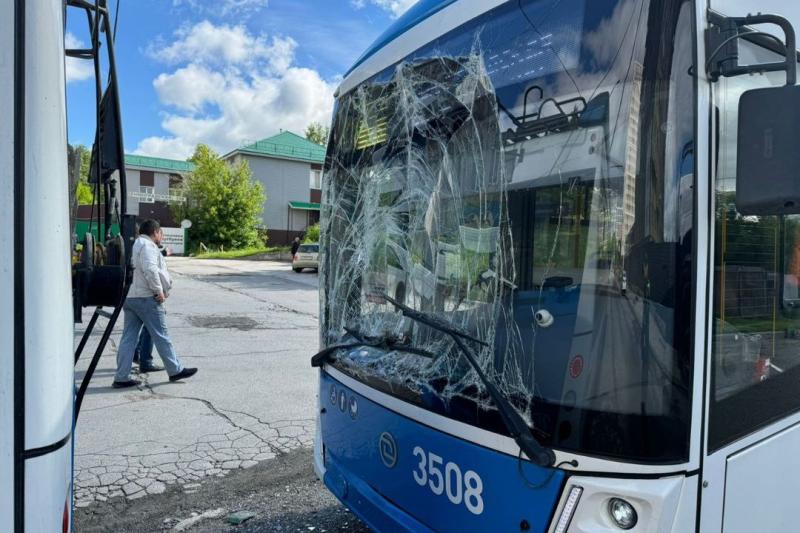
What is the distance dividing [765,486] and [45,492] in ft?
7.01

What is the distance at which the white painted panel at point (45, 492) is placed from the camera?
136cm

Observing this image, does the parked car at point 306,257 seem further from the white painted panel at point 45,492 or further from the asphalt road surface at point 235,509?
→ the white painted panel at point 45,492

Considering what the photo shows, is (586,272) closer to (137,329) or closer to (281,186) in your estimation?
(137,329)

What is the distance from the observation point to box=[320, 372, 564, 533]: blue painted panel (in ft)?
5.91

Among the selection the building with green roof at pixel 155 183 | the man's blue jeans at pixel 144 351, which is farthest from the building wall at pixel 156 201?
the man's blue jeans at pixel 144 351

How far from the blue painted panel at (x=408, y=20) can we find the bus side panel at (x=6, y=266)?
59.0 inches

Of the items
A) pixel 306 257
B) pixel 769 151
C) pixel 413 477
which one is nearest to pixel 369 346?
pixel 413 477

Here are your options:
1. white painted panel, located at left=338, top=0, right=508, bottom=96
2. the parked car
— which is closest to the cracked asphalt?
white painted panel, located at left=338, top=0, right=508, bottom=96

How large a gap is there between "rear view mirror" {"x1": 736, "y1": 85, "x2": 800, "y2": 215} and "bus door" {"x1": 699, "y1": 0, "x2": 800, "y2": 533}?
1.5 inches

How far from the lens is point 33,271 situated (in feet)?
4.45

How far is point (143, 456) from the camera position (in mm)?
4355

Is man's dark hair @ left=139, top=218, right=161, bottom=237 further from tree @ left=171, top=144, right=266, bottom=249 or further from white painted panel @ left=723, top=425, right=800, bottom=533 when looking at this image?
tree @ left=171, top=144, right=266, bottom=249

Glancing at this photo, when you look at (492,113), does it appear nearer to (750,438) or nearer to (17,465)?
(750,438)

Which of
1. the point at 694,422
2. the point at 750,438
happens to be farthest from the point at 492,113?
the point at 750,438
